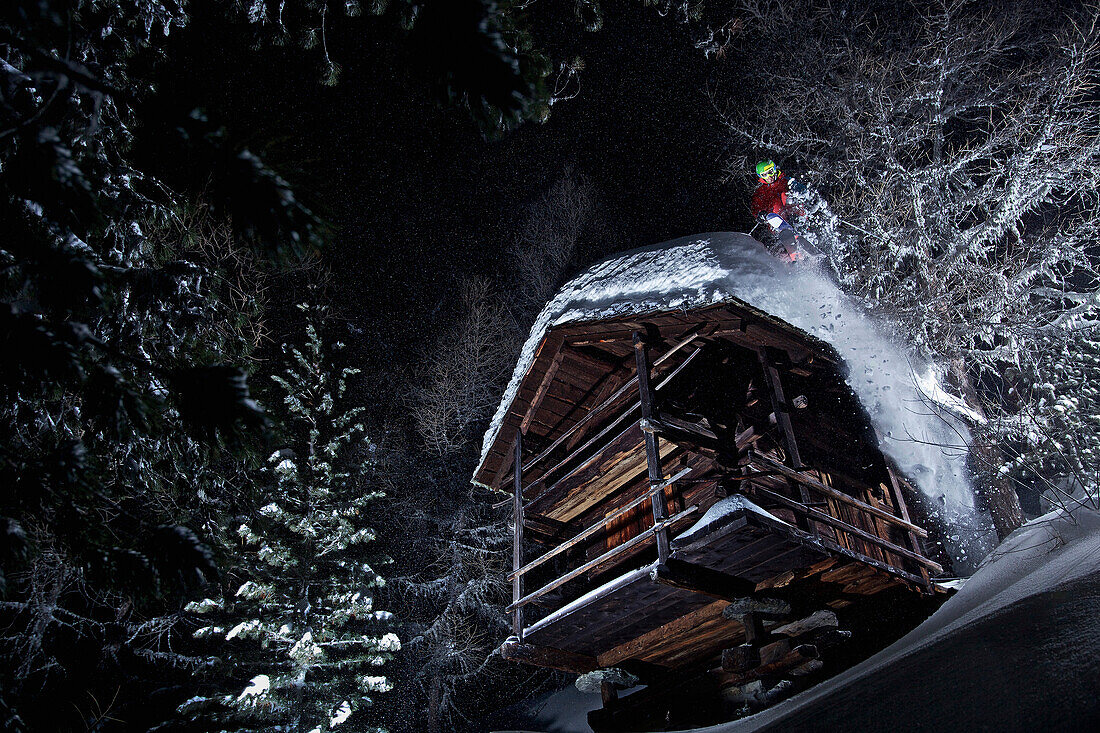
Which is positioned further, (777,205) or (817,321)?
(777,205)

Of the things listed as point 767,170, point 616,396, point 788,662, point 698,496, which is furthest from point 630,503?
point 767,170

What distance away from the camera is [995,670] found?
118 inches

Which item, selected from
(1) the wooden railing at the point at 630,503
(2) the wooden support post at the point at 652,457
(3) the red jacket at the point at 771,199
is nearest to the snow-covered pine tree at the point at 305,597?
(1) the wooden railing at the point at 630,503

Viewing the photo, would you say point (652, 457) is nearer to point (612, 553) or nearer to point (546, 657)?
point (612, 553)

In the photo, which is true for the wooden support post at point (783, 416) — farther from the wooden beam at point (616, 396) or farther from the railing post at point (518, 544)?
the railing post at point (518, 544)

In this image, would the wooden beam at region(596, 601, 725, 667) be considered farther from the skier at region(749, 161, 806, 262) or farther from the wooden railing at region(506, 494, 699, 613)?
the skier at region(749, 161, 806, 262)

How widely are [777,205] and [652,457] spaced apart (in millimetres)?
9622

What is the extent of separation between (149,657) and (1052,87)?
2285 centimetres

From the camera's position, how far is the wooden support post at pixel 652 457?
653cm

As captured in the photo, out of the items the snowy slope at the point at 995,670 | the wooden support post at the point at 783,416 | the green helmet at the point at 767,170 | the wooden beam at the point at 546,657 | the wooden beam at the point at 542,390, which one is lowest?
the snowy slope at the point at 995,670

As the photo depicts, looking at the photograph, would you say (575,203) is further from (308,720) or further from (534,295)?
(308,720)

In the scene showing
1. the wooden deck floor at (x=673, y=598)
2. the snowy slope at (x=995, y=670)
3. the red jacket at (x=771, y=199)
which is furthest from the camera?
the red jacket at (x=771, y=199)

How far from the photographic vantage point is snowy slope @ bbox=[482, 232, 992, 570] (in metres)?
7.39

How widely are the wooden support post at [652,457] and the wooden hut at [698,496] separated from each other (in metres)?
0.02
